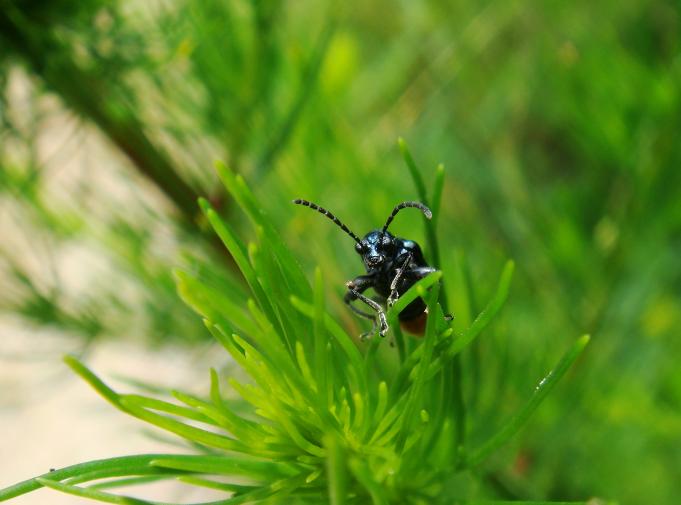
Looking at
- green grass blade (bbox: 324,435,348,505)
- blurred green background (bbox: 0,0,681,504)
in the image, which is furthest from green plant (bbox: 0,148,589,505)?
blurred green background (bbox: 0,0,681,504)

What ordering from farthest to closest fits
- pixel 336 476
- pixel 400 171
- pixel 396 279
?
pixel 400 171, pixel 396 279, pixel 336 476

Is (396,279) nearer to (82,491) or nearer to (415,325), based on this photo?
(415,325)

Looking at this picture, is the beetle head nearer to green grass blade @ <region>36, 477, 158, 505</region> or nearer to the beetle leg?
the beetle leg

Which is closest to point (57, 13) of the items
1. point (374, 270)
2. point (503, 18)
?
point (374, 270)

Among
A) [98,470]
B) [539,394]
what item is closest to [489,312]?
[539,394]

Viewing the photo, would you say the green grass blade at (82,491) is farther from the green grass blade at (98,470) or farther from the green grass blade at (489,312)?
the green grass blade at (489,312)

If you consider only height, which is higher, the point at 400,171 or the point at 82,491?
the point at 400,171
